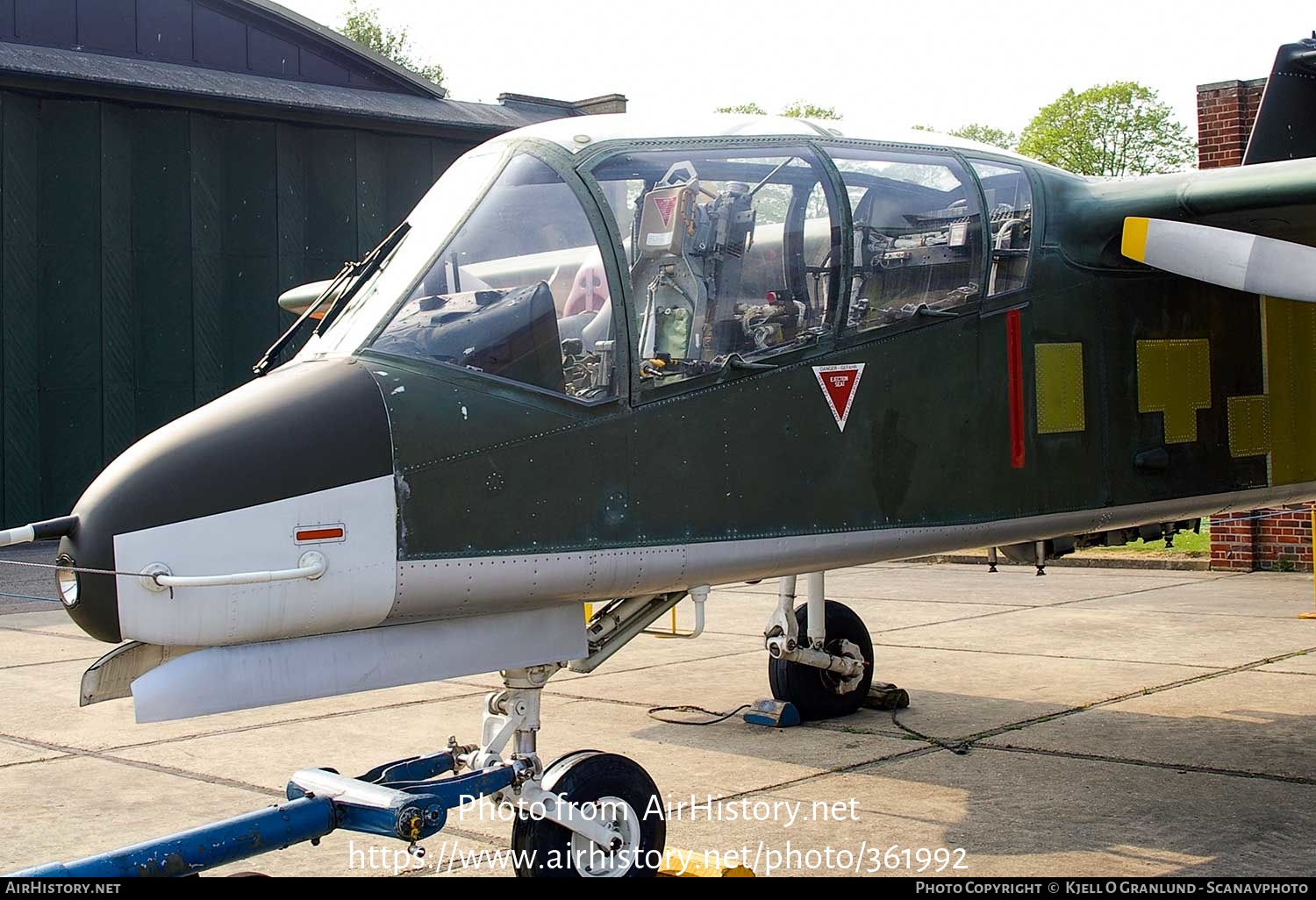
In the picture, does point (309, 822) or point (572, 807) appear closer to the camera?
point (309, 822)

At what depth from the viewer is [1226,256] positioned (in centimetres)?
626

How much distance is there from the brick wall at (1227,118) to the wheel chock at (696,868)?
13.0 m

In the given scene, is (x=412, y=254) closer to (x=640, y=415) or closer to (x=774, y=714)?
(x=640, y=415)

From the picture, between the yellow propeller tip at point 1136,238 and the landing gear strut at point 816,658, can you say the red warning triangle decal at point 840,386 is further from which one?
the landing gear strut at point 816,658

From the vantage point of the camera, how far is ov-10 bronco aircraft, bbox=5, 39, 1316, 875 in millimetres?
4465

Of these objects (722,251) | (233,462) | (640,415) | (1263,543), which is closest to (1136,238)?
(722,251)

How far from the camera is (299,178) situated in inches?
1012

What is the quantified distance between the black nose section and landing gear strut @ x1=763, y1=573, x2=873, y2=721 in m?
4.26

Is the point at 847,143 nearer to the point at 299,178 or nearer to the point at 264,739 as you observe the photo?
the point at 264,739

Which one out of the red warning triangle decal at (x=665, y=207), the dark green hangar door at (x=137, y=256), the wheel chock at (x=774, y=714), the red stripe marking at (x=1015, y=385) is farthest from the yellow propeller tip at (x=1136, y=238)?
the dark green hangar door at (x=137, y=256)

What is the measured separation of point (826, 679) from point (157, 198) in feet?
63.2

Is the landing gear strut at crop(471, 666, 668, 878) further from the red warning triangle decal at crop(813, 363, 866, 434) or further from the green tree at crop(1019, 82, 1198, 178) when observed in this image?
the green tree at crop(1019, 82, 1198, 178)

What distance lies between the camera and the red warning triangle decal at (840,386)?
5.71 meters

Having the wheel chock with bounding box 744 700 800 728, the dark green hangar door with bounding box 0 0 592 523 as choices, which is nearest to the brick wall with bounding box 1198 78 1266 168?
the wheel chock with bounding box 744 700 800 728
